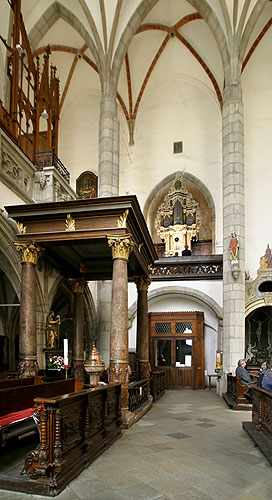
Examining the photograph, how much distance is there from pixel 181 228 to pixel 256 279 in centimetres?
413

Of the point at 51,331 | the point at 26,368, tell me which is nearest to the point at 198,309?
the point at 51,331

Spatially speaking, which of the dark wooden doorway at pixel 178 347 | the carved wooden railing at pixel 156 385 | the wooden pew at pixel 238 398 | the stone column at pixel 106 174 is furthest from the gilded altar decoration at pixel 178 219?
the wooden pew at pixel 238 398

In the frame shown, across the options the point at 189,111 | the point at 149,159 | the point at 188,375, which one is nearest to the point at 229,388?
the point at 188,375

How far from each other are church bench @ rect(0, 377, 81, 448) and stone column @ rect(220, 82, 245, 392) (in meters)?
7.54

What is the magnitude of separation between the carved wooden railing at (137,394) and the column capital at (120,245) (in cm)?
248

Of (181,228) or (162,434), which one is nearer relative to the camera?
(162,434)

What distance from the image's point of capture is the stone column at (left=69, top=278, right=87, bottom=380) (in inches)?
441

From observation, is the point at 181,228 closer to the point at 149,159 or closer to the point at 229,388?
the point at 149,159

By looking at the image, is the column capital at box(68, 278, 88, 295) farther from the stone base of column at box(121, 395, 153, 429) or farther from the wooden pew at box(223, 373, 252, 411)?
the wooden pew at box(223, 373, 252, 411)

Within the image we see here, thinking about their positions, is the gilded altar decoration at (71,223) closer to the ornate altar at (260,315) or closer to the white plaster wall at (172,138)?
the ornate altar at (260,315)

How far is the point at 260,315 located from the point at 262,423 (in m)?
10.4

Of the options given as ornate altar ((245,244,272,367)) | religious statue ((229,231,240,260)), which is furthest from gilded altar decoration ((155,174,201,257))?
religious statue ((229,231,240,260))

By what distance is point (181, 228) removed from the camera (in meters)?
18.4

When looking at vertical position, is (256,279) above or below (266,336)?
above
